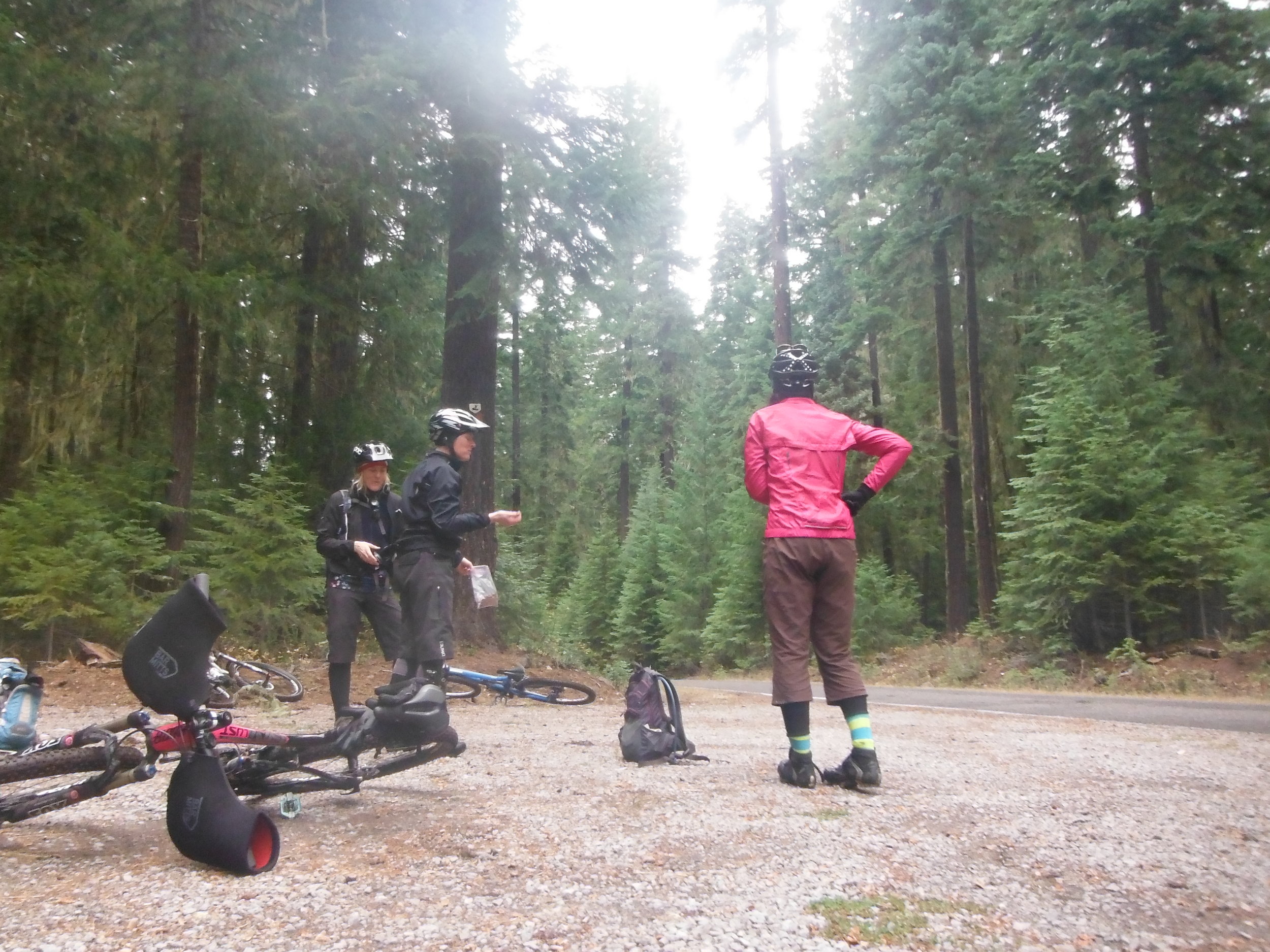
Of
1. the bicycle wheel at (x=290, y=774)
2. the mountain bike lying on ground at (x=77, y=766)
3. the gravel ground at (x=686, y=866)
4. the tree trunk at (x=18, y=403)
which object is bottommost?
the gravel ground at (x=686, y=866)

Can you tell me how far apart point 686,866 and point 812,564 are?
2.00 m

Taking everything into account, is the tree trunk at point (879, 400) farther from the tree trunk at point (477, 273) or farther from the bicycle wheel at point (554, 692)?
the bicycle wheel at point (554, 692)

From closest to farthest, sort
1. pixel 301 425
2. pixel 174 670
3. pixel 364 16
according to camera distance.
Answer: pixel 174 670 < pixel 364 16 < pixel 301 425

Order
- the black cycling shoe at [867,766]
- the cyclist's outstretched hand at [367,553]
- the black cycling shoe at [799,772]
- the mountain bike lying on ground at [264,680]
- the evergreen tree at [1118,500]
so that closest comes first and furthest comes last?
the black cycling shoe at [867,766], the black cycling shoe at [799,772], the cyclist's outstretched hand at [367,553], the mountain bike lying on ground at [264,680], the evergreen tree at [1118,500]

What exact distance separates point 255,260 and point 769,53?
14.1 metres

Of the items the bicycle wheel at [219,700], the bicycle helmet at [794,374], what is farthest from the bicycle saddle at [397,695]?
the bicycle helmet at [794,374]

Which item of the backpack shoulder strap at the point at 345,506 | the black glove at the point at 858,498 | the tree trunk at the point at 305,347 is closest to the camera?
the black glove at the point at 858,498

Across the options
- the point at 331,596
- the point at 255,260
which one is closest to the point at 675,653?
the point at 255,260

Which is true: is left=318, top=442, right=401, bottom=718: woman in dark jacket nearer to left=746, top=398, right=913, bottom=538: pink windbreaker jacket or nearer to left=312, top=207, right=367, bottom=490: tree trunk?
left=746, top=398, right=913, bottom=538: pink windbreaker jacket

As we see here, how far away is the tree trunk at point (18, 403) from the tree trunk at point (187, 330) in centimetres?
187

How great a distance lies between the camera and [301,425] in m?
14.9

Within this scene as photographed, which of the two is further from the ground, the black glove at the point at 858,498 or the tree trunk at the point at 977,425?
the tree trunk at the point at 977,425

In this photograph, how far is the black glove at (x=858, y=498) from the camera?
5.02 metres

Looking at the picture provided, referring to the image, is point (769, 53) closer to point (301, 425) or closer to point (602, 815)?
point (301, 425)
